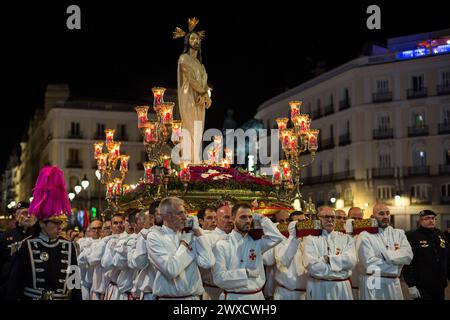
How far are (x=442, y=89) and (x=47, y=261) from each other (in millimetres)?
39826

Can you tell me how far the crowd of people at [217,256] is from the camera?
6962mm

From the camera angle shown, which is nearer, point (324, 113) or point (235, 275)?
point (235, 275)

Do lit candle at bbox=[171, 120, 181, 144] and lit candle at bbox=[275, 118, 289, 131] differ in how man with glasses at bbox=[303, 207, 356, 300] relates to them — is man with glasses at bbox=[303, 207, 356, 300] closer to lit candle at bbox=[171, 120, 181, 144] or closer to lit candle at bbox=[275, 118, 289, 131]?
lit candle at bbox=[171, 120, 181, 144]

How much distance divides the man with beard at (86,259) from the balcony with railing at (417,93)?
112 feet

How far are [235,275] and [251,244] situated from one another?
0.48 m

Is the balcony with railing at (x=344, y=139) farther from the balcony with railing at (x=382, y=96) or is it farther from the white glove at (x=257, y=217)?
the white glove at (x=257, y=217)

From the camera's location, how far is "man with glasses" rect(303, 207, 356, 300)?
8.75 m

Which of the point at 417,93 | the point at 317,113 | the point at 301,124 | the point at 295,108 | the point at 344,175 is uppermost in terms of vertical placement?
the point at 417,93

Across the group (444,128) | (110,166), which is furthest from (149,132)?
(444,128)

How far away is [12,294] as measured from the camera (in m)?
6.54

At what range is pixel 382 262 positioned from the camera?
30.8 ft

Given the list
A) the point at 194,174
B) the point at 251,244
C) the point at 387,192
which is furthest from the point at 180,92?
the point at 387,192

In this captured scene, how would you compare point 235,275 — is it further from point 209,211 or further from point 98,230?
point 98,230

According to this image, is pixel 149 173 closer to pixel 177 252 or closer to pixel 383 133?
pixel 177 252
